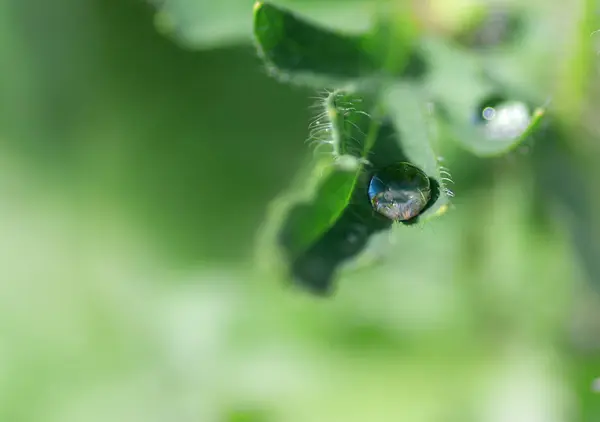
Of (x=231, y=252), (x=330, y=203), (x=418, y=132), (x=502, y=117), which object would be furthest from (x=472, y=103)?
(x=231, y=252)

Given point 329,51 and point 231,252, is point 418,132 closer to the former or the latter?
point 329,51

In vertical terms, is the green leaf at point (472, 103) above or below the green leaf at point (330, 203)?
above

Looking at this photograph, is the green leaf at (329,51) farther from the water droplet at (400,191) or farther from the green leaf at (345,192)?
the water droplet at (400,191)

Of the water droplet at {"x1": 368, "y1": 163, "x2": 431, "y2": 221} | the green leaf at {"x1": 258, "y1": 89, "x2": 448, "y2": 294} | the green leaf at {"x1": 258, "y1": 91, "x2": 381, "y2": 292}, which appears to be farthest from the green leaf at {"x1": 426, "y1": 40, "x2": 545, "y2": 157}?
the water droplet at {"x1": 368, "y1": 163, "x2": 431, "y2": 221}

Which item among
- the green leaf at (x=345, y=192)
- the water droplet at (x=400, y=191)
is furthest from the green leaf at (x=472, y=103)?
the water droplet at (x=400, y=191)

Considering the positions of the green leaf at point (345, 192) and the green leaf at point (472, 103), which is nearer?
the green leaf at point (345, 192)

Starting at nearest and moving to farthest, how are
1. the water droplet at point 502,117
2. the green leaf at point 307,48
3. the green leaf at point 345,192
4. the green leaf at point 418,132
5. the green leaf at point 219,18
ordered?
the green leaf at point 418,132 → the green leaf at point 345,192 → the green leaf at point 307,48 → the water droplet at point 502,117 → the green leaf at point 219,18

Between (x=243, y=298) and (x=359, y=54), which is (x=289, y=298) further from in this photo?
(x=359, y=54)
